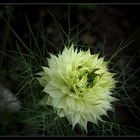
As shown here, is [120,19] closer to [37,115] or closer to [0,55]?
[0,55]

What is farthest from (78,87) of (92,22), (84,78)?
(92,22)

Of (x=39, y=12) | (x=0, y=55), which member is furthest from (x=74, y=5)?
(x=0, y=55)

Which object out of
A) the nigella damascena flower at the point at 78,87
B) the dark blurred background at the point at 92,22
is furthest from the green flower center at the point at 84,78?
the dark blurred background at the point at 92,22

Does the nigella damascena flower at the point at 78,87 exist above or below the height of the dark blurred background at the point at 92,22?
below

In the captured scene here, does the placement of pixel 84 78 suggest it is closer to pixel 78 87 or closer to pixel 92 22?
pixel 78 87

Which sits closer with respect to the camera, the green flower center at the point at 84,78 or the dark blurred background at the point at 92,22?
the green flower center at the point at 84,78

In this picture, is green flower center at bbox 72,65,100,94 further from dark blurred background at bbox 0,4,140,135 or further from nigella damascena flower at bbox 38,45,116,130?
dark blurred background at bbox 0,4,140,135

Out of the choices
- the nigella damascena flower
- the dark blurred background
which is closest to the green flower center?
the nigella damascena flower

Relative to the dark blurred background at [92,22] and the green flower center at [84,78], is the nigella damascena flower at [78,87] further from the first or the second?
the dark blurred background at [92,22]

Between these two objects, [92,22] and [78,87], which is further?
[92,22]
